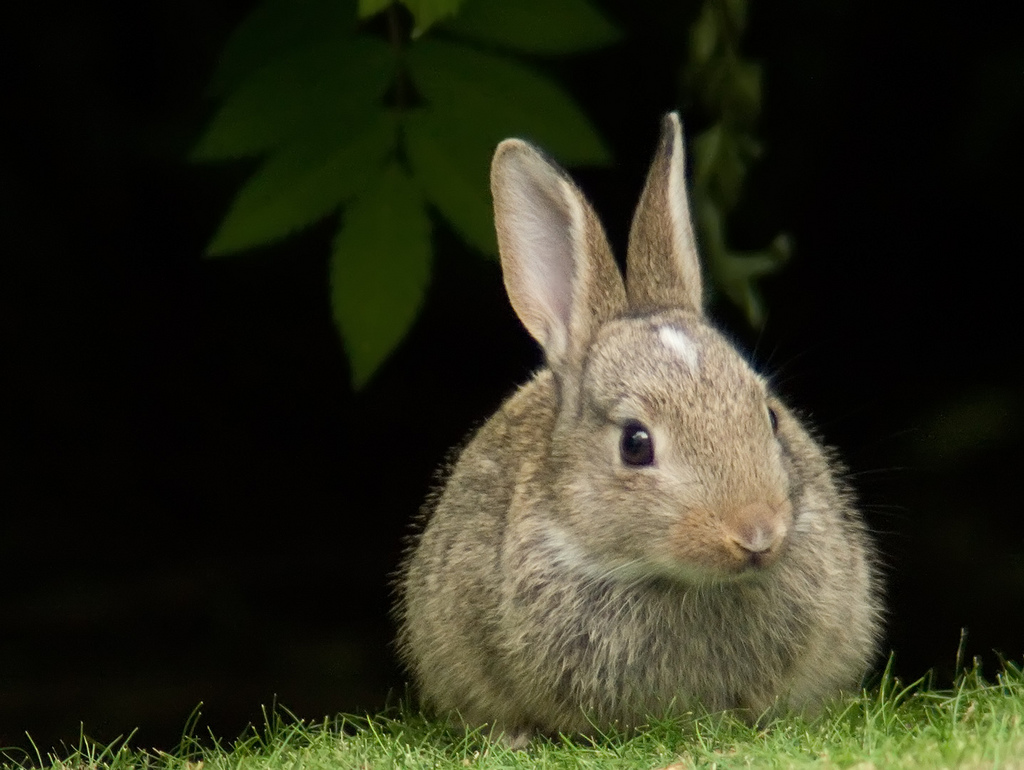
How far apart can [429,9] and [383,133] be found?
44 centimetres

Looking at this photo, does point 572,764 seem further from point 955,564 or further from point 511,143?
point 955,564

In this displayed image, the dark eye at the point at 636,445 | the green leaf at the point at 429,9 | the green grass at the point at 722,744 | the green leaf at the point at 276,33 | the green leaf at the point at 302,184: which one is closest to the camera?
the green grass at the point at 722,744

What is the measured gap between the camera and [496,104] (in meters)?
3.23

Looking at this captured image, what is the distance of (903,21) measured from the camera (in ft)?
15.7

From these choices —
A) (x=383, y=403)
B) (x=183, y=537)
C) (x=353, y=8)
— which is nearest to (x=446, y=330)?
(x=383, y=403)

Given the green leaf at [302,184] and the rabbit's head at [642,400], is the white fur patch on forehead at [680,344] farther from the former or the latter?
the green leaf at [302,184]

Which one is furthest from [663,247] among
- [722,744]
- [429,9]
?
[722,744]

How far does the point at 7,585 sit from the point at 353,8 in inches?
119

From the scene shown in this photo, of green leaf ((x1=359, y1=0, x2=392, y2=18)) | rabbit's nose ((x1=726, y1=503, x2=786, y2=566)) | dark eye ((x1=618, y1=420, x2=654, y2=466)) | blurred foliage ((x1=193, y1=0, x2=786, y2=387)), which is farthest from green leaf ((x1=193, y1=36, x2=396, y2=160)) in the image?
rabbit's nose ((x1=726, y1=503, x2=786, y2=566))

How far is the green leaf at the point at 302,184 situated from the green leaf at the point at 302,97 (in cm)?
4

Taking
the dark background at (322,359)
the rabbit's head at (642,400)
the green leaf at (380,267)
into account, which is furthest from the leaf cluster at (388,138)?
the dark background at (322,359)

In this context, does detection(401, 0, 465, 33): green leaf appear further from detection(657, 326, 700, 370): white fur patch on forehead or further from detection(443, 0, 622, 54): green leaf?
detection(657, 326, 700, 370): white fur patch on forehead

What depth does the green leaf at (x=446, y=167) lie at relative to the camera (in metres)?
3.21

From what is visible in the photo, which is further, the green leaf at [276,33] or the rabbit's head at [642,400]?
→ the green leaf at [276,33]
